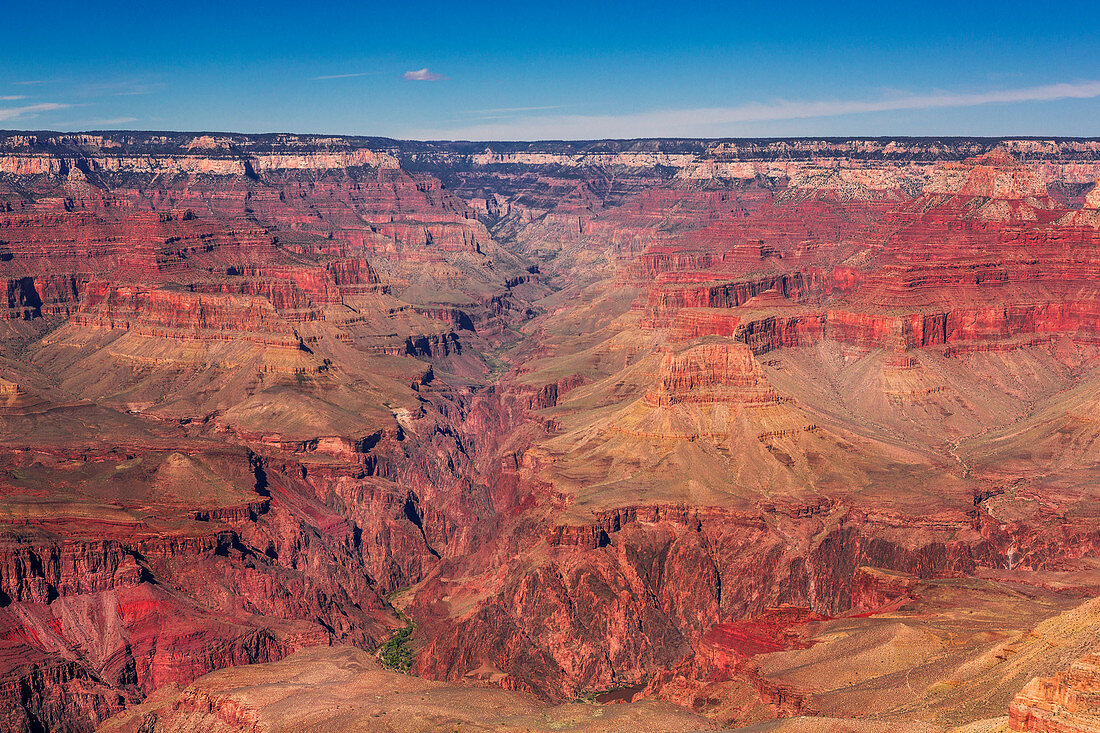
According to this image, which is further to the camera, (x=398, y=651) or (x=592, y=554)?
(x=592, y=554)

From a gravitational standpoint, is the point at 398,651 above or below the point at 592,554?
below

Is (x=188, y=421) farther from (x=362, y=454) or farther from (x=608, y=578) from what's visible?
(x=608, y=578)

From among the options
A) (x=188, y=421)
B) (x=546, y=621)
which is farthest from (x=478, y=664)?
(x=188, y=421)

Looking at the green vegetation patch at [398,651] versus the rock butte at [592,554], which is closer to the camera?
the rock butte at [592,554]

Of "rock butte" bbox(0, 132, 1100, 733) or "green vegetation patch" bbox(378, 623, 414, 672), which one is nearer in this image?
"rock butte" bbox(0, 132, 1100, 733)

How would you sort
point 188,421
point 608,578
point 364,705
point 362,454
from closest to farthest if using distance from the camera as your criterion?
point 364,705 → point 608,578 → point 362,454 → point 188,421

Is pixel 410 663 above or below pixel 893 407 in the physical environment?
below

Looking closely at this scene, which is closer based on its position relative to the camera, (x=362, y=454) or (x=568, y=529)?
(x=568, y=529)

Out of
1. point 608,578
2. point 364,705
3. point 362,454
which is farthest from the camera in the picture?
point 362,454

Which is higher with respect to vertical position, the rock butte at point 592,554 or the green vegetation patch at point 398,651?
the rock butte at point 592,554

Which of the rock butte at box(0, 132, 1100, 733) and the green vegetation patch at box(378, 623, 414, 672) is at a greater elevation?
the rock butte at box(0, 132, 1100, 733)

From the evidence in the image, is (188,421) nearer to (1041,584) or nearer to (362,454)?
(362,454)
